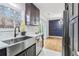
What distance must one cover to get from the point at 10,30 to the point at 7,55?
0.51 metres

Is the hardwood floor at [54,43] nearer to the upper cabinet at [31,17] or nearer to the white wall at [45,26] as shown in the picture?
the white wall at [45,26]

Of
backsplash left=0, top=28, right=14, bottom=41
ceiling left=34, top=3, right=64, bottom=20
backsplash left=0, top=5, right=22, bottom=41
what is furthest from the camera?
A: backsplash left=0, top=28, right=14, bottom=41

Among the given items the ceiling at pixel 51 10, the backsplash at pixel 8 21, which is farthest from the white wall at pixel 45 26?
the backsplash at pixel 8 21

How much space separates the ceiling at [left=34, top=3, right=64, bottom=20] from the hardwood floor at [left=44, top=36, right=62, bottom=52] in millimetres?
285

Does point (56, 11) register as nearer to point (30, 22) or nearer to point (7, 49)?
point (30, 22)

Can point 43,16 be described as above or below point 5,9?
below

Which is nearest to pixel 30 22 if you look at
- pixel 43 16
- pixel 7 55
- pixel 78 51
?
pixel 43 16

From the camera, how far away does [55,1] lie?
110 cm

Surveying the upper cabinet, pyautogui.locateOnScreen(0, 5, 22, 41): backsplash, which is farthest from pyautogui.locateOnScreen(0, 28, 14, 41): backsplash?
the upper cabinet

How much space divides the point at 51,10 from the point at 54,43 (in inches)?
19.1

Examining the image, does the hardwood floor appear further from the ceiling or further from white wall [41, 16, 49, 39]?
the ceiling

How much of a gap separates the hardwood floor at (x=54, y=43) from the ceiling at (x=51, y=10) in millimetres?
285

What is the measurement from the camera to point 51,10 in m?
1.31

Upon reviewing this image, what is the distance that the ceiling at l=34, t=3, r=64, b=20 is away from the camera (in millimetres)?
1175
